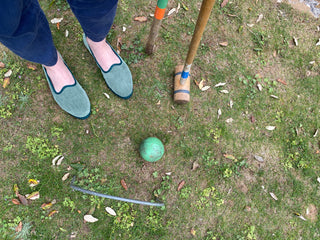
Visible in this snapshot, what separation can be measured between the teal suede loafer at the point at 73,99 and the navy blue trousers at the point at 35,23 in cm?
51

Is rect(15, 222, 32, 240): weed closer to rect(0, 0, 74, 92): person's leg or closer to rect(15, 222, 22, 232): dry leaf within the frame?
rect(15, 222, 22, 232): dry leaf

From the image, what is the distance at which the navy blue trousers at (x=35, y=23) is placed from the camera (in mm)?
1524

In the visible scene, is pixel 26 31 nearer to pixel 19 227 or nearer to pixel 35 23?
pixel 35 23

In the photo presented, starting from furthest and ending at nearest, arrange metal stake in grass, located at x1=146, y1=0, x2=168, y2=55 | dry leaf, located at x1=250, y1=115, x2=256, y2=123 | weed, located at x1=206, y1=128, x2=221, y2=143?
dry leaf, located at x1=250, y1=115, x2=256, y2=123, weed, located at x1=206, y1=128, x2=221, y2=143, metal stake in grass, located at x1=146, y1=0, x2=168, y2=55

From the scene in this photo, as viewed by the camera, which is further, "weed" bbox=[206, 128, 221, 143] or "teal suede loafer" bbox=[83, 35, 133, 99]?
"weed" bbox=[206, 128, 221, 143]

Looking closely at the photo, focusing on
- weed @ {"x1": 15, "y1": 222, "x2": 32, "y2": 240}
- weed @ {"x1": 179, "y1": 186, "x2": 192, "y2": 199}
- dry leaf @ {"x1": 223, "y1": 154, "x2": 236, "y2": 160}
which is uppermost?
dry leaf @ {"x1": 223, "y1": 154, "x2": 236, "y2": 160}

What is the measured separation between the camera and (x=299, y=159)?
10.4 ft

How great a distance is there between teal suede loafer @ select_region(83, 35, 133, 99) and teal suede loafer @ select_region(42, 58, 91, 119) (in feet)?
1.11

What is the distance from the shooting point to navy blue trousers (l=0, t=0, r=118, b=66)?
5.00ft

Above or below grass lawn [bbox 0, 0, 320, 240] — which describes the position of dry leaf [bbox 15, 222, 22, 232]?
below

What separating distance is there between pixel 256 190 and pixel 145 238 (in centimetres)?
151

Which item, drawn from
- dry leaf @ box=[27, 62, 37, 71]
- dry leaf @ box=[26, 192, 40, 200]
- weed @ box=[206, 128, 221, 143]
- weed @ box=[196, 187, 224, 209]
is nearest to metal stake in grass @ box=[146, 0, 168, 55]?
weed @ box=[206, 128, 221, 143]

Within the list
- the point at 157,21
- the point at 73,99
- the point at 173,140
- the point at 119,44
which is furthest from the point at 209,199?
the point at 119,44

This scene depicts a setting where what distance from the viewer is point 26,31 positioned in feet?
5.72
